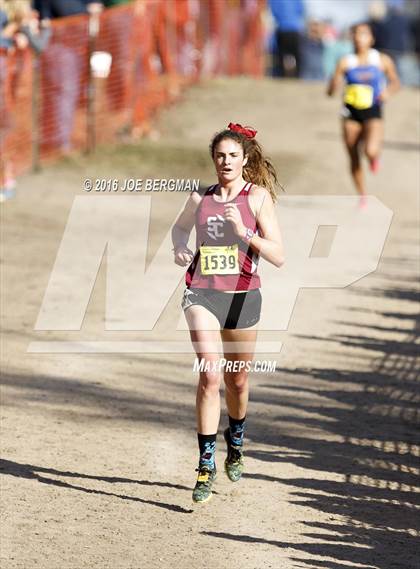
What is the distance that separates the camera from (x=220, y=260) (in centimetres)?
712

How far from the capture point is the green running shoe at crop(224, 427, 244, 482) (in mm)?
7605

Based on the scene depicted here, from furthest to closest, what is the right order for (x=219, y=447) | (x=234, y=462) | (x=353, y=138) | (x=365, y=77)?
(x=353, y=138) < (x=365, y=77) < (x=219, y=447) < (x=234, y=462)

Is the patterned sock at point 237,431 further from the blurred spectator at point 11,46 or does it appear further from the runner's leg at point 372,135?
the blurred spectator at point 11,46

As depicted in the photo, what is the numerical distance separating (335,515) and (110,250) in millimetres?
7469

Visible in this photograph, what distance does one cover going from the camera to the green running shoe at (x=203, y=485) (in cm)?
728

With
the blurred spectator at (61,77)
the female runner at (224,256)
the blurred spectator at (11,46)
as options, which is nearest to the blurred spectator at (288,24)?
the blurred spectator at (61,77)

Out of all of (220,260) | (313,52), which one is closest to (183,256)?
(220,260)

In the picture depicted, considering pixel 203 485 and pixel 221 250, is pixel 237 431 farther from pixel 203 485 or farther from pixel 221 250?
pixel 221 250

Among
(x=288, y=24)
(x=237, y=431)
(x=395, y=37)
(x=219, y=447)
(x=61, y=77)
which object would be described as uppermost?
(x=237, y=431)

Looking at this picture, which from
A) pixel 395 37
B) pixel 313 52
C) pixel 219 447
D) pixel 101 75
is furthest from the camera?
pixel 395 37

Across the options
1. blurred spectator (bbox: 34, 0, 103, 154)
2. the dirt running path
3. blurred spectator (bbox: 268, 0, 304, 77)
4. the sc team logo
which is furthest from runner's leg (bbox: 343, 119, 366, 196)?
blurred spectator (bbox: 268, 0, 304, 77)

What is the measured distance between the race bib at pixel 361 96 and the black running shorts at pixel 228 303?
29.6 ft

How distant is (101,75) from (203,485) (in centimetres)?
1344

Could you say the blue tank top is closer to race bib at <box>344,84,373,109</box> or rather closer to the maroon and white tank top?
race bib at <box>344,84,373,109</box>
